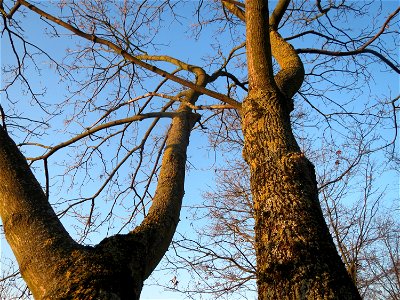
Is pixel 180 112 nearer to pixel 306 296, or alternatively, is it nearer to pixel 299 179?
pixel 299 179

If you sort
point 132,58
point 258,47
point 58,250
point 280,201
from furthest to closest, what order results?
1. point 258,47
2. point 132,58
3. point 280,201
4. point 58,250

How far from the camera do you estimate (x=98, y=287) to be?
63.5 inches

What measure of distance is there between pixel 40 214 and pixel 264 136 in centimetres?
141

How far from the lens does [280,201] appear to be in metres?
2.02

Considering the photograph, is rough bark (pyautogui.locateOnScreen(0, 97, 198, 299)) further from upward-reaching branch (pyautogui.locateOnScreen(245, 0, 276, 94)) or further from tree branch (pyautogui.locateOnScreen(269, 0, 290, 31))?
tree branch (pyautogui.locateOnScreen(269, 0, 290, 31))

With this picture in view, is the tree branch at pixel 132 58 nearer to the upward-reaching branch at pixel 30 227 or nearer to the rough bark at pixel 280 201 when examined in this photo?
the rough bark at pixel 280 201

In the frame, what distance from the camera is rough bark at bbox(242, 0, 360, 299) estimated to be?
1.59 metres

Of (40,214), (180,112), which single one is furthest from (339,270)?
(180,112)

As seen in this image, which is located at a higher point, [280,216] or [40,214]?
[280,216]

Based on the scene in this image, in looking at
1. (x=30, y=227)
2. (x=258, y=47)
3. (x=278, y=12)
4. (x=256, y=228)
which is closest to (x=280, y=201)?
(x=256, y=228)

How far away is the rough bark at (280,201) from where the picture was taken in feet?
5.22

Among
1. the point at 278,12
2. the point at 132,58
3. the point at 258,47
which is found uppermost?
the point at 278,12

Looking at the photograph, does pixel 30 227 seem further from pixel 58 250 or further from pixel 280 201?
pixel 280 201

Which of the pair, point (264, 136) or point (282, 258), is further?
point (264, 136)
